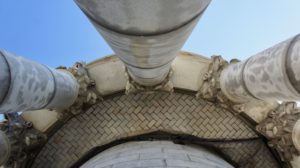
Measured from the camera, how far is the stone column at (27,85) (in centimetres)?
684

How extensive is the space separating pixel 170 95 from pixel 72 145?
3.34m

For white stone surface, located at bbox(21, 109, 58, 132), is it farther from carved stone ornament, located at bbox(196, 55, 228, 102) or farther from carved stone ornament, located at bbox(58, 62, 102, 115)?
carved stone ornament, located at bbox(196, 55, 228, 102)

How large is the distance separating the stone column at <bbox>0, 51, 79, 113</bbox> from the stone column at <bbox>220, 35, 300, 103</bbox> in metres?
4.28

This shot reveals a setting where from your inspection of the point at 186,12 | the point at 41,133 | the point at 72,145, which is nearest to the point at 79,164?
the point at 72,145

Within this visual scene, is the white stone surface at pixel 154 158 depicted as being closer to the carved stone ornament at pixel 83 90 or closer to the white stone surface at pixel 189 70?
the carved stone ornament at pixel 83 90

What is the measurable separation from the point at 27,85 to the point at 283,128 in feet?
23.2

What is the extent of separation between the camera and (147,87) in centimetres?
1118

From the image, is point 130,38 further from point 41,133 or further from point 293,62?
point 41,133

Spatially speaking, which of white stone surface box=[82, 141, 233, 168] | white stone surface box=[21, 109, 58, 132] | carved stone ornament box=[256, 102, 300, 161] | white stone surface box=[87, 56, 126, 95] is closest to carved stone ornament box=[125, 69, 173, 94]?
white stone surface box=[87, 56, 126, 95]

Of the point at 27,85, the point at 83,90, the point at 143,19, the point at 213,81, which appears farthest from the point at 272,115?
the point at 143,19

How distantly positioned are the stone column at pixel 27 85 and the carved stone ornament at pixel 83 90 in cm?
144

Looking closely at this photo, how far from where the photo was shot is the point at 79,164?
38.3ft

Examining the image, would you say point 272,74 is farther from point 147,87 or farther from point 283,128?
point 147,87

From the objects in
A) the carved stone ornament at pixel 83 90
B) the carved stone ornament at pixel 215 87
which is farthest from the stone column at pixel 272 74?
the carved stone ornament at pixel 83 90
